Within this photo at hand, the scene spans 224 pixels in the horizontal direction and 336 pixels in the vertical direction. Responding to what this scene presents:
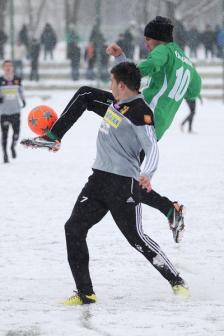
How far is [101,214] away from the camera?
588cm

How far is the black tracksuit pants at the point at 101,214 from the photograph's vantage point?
5.78m

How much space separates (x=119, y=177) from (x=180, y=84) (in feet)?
3.97

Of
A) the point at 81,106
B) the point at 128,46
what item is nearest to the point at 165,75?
the point at 81,106

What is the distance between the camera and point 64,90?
99.7 ft

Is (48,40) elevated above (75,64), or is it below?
above

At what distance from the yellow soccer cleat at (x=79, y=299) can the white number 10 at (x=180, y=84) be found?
1.72m

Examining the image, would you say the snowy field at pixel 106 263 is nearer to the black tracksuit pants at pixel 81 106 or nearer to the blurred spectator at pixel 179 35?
the black tracksuit pants at pixel 81 106

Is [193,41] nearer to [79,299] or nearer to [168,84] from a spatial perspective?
[168,84]

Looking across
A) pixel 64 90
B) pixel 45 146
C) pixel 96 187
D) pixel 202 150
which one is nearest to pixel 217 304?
pixel 96 187

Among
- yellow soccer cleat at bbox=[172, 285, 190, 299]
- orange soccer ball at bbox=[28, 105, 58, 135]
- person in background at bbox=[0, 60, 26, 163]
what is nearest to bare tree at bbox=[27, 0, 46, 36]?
person in background at bbox=[0, 60, 26, 163]

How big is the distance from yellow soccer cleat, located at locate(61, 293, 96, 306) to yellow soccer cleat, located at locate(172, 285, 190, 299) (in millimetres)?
598

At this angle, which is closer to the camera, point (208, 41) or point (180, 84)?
point (180, 84)

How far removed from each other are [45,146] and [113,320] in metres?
1.26

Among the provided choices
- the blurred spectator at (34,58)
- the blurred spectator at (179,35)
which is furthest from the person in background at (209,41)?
the blurred spectator at (34,58)
